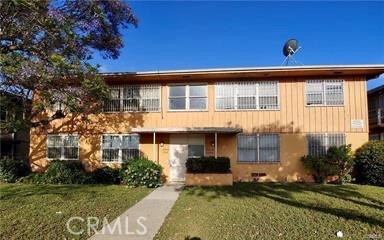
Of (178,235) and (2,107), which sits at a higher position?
(2,107)

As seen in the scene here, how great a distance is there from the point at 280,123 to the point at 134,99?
24.9 feet

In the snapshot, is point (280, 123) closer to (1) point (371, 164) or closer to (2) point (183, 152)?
(1) point (371, 164)

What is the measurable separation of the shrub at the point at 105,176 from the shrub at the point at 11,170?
12.2ft

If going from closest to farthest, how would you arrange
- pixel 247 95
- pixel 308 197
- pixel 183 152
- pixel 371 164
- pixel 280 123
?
pixel 308 197 < pixel 371 164 < pixel 280 123 < pixel 247 95 < pixel 183 152

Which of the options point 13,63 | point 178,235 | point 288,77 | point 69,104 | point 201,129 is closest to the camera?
point 178,235

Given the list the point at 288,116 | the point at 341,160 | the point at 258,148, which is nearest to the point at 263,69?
the point at 288,116

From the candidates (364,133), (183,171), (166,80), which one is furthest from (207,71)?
(364,133)

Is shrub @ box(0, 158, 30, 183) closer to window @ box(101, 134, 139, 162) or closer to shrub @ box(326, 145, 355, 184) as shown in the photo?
window @ box(101, 134, 139, 162)

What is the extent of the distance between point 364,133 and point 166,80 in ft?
33.2

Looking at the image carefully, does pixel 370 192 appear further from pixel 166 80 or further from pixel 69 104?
pixel 69 104

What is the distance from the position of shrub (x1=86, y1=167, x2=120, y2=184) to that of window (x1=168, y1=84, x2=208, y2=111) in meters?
4.34

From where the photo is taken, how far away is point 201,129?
16359 millimetres

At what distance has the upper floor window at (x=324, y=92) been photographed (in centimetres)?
1723

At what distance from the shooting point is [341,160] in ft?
53.4
